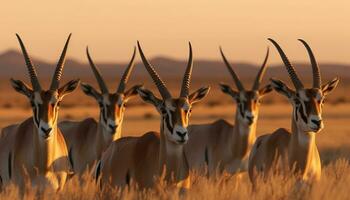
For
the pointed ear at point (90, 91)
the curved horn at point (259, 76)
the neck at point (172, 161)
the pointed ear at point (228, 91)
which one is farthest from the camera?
the curved horn at point (259, 76)

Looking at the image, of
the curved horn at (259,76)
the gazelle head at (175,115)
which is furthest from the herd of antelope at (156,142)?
the curved horn at (259,76)

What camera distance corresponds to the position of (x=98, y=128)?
1628cm

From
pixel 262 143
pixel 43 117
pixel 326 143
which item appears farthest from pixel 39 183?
pixel 326 143

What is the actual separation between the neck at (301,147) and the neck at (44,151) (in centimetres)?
340

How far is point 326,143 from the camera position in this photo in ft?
95.9

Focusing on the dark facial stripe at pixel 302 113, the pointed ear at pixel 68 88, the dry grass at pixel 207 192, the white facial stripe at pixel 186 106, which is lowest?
the dry grass at pixel 207 192

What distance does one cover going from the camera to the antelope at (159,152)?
35.1ft

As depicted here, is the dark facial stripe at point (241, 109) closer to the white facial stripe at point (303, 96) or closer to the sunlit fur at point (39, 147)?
the white facial stripe at point (303, 96)

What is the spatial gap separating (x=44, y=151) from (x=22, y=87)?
983mm

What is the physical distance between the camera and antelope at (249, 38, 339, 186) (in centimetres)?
1238

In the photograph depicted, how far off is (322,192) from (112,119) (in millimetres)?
5654

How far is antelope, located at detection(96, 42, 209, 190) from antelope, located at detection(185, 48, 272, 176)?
436 cm

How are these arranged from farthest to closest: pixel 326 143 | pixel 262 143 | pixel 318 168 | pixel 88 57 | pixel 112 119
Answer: pixel 326 143
pixel 88 57
pixel 112 119
pixel 262 143
pixel 318 168

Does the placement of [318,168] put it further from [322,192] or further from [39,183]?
[39,183]
